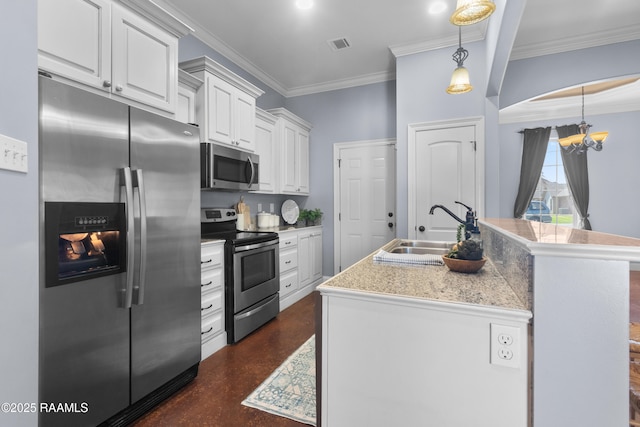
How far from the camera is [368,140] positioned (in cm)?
445

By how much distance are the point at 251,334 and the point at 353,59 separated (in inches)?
138

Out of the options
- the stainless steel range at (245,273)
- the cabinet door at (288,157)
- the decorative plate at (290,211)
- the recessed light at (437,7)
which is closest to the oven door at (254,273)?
the stainless steel range at (245,273)

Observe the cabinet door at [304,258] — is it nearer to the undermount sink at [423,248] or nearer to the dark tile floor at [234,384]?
the dark tile floor at [234,384]

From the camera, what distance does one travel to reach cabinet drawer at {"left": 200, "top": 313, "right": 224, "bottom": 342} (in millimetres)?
2438

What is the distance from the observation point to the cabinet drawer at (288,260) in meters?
3.60

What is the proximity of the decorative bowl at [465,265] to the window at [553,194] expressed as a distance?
4.76m

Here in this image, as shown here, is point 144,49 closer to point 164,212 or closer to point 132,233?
point 164,212

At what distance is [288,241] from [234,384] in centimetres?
185

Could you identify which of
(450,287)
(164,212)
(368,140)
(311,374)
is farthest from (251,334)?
(368,140)

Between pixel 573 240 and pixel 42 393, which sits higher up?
pixel 573 240

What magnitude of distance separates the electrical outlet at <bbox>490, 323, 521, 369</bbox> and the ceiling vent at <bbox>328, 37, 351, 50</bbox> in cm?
343

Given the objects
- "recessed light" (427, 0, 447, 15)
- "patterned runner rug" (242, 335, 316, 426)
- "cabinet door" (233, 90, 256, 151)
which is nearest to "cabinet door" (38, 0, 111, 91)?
"cabinet door" (233, 90, 256, 151)

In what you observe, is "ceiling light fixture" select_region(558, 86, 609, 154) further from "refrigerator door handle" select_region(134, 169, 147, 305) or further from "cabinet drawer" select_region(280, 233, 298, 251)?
"refrigerator door handle" select_region(134, 169, 147, 305)

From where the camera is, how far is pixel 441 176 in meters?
3.56
